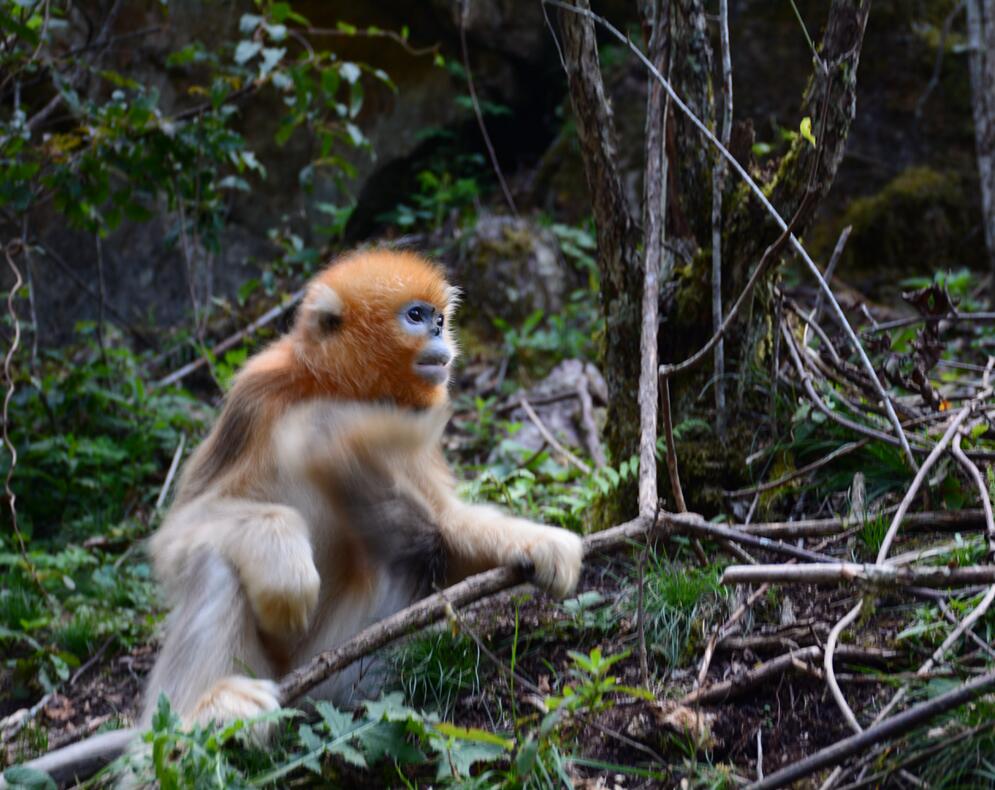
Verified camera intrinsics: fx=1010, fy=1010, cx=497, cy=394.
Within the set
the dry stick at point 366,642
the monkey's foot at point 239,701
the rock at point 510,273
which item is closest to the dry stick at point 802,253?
the dry stick at point 366,642

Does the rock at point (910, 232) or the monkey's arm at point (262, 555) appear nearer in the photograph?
the monkey's arm at point (262, 555)

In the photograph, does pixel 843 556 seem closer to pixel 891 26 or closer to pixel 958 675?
pixel 958 675

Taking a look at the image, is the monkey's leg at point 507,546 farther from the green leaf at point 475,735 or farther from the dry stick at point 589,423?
the dry stick at point 589,423

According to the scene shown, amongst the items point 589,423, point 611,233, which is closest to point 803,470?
point 611,233

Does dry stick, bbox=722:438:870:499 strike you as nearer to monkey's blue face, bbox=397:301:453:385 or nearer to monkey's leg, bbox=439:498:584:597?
monkey's leg, bbox=439:498:584:597

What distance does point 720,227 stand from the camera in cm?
353

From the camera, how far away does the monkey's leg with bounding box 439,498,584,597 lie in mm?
2855

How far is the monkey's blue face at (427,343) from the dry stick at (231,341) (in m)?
3.09

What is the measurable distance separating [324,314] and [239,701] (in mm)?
1288

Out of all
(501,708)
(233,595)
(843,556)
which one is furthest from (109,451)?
(843,556)

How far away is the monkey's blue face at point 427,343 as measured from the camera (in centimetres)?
329

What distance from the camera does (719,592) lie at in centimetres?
292

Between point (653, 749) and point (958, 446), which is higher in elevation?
point (958, 446)

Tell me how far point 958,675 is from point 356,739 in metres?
1.40
